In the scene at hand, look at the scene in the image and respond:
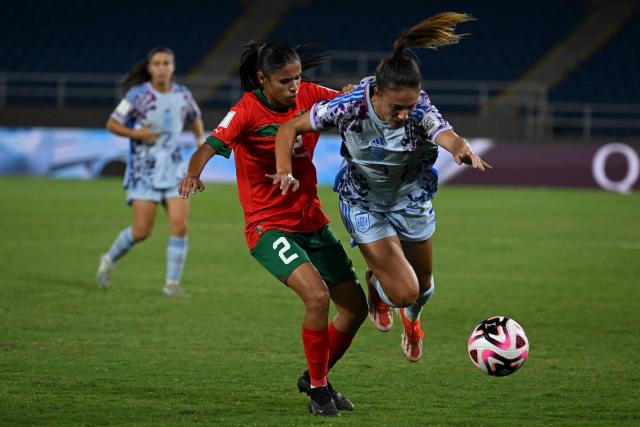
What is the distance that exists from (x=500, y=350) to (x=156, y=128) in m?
4.95

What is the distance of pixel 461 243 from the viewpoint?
13242mm

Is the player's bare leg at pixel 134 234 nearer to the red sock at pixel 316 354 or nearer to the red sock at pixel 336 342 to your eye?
the red sock at pixel 336 342

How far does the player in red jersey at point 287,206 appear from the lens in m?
5.36

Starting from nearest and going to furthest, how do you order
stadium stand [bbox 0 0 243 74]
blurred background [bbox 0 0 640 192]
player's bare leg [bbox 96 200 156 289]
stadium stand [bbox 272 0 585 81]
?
player's bare leg [bbox 96 200 156 289] → blurred background [bbox 0 0 640 192] → stadium stand [bbox 272 0 585 81] → stadium stand [bbox 0 0 243 74]

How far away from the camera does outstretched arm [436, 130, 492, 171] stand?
470 cm

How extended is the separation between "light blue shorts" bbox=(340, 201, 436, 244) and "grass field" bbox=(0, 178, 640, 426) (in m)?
0.85

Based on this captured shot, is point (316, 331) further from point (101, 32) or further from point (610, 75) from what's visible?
point (101, 32)

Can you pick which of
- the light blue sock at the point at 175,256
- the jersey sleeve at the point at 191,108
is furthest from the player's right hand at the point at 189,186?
the jersey sleeve at the point at 191,108

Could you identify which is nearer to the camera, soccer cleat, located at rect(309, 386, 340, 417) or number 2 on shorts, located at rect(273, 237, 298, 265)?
soccer cleat, located at rect(309, 386, 340, 417)

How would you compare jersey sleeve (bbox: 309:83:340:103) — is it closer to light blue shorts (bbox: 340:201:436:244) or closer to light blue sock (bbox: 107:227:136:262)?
light blue shorts (bbox: 340:201:436:244)

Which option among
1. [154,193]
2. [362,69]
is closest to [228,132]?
[154,193]

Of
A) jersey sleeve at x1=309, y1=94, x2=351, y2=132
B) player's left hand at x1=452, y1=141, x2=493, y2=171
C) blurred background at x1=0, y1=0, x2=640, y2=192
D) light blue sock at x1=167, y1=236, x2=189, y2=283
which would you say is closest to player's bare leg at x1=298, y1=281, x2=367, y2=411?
jersey sleeve at x1=309, y1=94, x2=351, y2=132

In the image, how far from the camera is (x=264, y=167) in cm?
568

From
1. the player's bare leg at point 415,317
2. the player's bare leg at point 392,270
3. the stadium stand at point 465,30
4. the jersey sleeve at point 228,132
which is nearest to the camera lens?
the jersey sleeve at point 228,132
